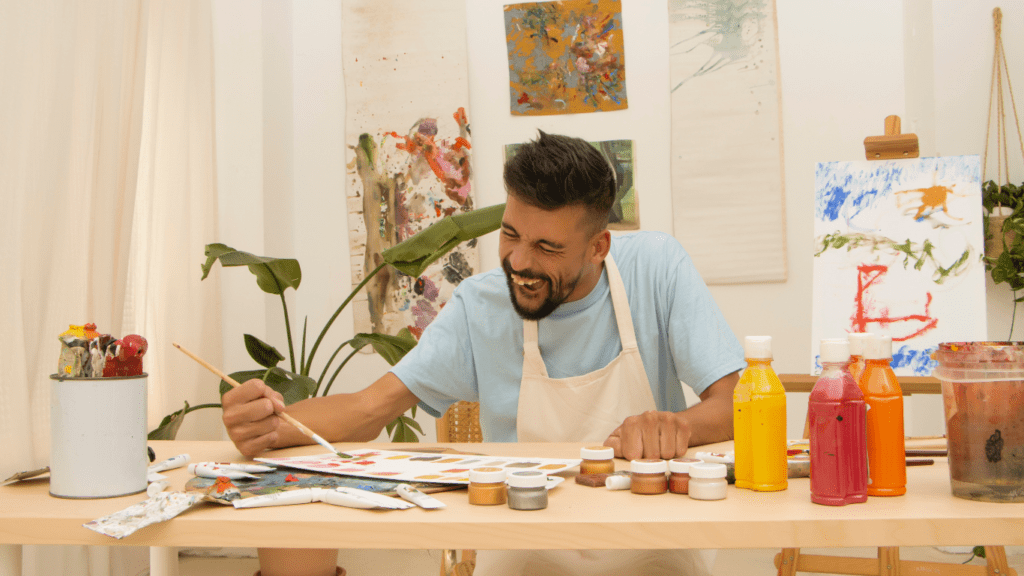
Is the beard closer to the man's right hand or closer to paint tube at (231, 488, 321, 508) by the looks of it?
the man's right hand

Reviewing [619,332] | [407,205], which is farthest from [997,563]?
[407,205]

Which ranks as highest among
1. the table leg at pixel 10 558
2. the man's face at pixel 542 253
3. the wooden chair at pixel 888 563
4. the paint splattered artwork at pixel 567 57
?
the paint splattered artwork at pixel 567 57

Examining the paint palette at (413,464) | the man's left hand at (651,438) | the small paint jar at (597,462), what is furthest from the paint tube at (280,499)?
the man's left hand at (651,438)

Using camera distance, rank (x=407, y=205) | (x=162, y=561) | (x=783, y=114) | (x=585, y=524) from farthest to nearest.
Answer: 1. (x=407, y=205)
2. (x=783, y=114)
3. (x=162, y=561)
4. (x=585, y=524)

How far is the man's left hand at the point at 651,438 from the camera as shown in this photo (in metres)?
1.16

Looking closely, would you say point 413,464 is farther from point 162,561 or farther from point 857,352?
point 857,352

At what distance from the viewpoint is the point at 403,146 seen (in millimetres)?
3434

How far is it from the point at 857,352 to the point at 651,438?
38cm

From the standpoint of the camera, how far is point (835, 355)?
816mm

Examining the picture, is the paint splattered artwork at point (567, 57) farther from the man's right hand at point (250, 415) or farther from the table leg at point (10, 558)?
the table leg at point (10, 558)

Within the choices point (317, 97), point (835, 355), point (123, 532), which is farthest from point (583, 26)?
point (123, 532)

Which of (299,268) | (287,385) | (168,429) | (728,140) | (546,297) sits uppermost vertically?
(728,140)

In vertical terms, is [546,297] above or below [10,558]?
above

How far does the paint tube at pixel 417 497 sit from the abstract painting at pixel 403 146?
247cm
